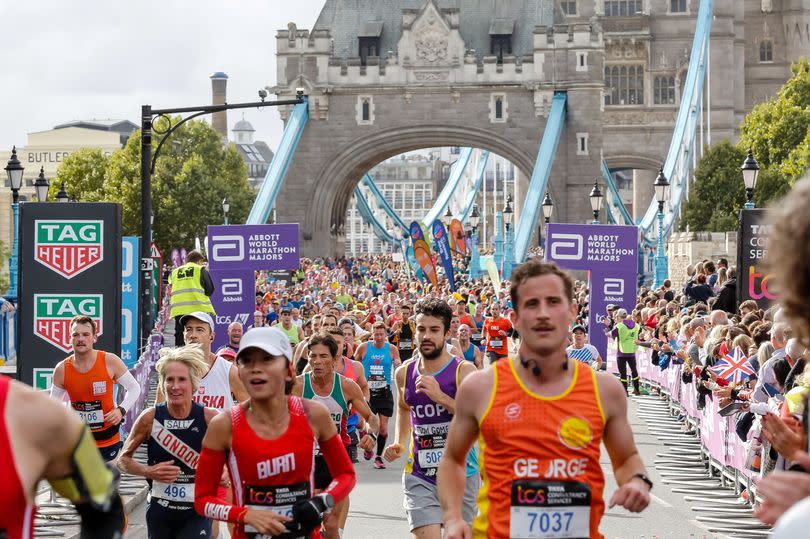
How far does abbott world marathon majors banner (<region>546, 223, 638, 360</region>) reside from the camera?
22969mm

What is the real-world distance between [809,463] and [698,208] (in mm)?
60536

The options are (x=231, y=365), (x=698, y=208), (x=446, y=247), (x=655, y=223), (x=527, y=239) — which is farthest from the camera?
(x=655, y=223)

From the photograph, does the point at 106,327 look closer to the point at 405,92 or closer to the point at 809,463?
the point at 809,463

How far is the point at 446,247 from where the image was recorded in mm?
37125

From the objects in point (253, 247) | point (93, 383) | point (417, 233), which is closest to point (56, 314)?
point (93, 383)

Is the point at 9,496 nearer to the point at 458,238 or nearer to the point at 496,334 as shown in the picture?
the point at 496,334

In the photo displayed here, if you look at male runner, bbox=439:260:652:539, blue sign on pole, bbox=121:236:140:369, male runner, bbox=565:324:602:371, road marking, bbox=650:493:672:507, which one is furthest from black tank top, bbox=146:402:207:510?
male runner, bbox=565:324:602:371

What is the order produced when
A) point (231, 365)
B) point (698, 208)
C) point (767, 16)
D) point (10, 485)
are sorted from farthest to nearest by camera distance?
1. point (767, 16)
2. point (698, 208)
3. point (231, 365)
4. point (10, 485)

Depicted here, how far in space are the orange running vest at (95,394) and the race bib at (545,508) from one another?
6187 millimetres

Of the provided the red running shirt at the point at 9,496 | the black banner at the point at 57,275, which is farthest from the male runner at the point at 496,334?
the red running shirt at the point at 9,496

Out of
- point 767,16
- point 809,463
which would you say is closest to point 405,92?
point 767,16

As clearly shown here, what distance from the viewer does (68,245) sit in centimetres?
1345

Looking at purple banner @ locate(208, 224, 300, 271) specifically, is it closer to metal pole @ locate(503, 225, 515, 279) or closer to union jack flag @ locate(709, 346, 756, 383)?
union jack flag @ locate(709, 346, 756, 383)

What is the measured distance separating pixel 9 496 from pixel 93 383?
780 centimetres
